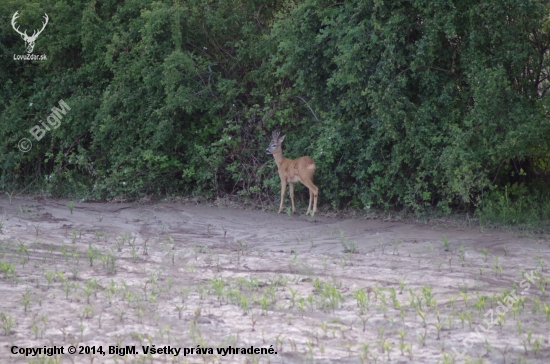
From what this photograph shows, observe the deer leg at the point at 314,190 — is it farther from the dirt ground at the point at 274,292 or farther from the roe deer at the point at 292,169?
the dirt ground at the point at 274,292

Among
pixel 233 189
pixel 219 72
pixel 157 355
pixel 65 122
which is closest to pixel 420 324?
pixel 157 355

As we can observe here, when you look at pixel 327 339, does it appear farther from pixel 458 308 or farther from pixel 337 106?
pixel 337 106

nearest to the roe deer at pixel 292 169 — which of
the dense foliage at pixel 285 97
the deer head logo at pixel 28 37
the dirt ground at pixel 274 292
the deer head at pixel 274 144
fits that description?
the deer head at pixel 274 144

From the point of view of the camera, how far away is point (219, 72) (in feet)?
43.4

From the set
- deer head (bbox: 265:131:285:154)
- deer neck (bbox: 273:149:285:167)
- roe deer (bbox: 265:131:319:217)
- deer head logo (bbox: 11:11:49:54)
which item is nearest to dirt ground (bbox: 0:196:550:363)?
roe deer (bbox: 265:131:319:217)

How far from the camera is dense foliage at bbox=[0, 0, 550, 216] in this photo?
10445mm

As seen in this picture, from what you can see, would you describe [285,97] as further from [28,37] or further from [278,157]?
[28,37]

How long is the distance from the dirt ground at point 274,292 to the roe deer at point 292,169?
94cm

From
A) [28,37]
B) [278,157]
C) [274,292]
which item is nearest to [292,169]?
[278,157]

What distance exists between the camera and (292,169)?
38.5ft

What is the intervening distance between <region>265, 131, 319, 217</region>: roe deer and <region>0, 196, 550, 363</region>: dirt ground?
0.94m

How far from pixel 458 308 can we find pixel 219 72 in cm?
803

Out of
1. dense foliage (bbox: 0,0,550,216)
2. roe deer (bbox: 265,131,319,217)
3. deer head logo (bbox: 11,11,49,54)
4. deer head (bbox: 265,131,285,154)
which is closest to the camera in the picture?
dense foliage (bbox: 0,0,550,216)

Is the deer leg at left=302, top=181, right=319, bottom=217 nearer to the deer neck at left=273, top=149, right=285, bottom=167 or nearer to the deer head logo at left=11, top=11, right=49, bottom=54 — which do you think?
the deer neck at left=273, top=149, right=285, bottom=167
